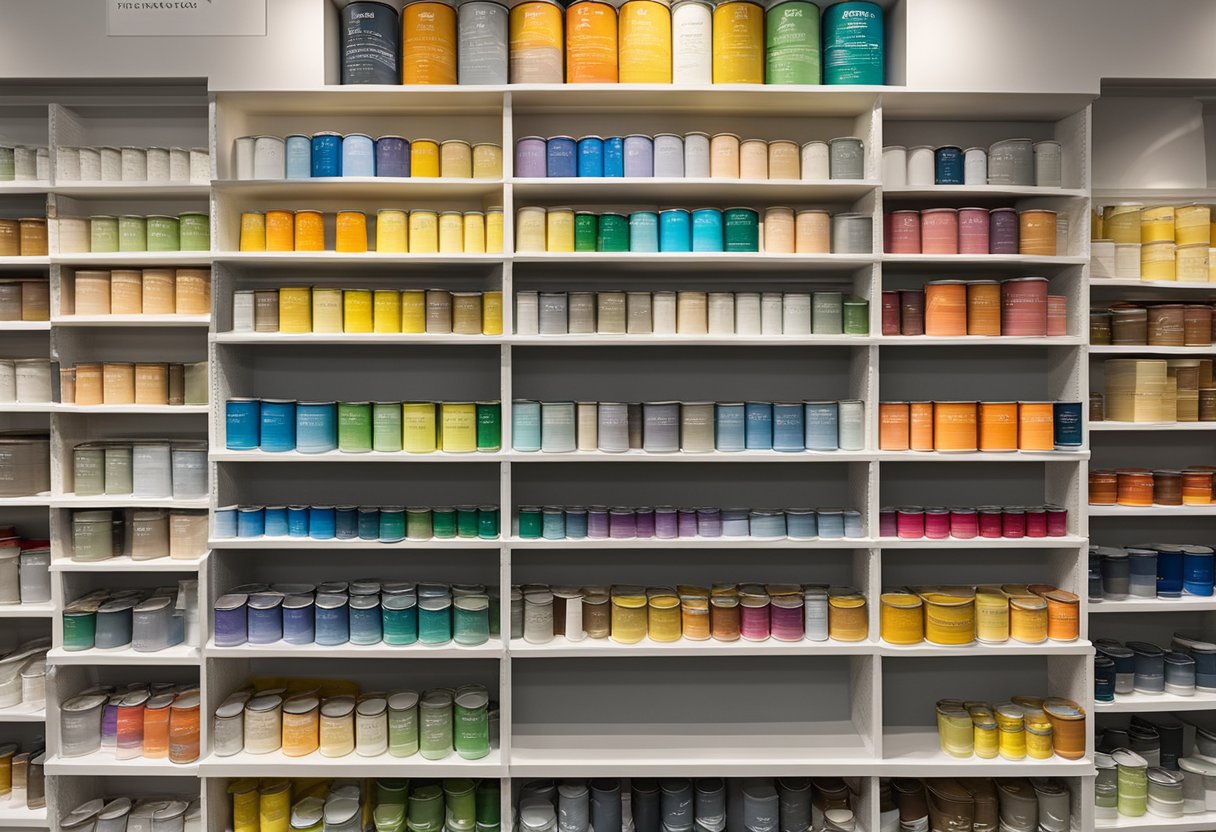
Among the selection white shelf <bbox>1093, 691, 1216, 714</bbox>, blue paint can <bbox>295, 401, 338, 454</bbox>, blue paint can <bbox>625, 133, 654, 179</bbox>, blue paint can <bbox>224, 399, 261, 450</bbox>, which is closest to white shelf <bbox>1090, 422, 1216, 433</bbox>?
white shelf <bbox>1093, 691, 1216, 714</bbox>

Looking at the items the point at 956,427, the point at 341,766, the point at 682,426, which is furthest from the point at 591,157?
the point at 341,766

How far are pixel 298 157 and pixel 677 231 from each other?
4.33 feet

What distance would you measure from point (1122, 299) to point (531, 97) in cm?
236

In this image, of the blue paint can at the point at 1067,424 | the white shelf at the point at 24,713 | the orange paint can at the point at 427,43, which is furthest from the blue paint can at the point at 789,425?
the white shelf at the point at 24,713

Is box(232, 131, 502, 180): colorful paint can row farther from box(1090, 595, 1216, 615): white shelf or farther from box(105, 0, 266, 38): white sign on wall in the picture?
box(1090, 595, 1216, 615): white shelf

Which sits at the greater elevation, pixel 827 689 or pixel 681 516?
pixel 681 516

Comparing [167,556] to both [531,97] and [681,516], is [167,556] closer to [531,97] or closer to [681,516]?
[681,516]

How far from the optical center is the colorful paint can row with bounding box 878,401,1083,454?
2.55m

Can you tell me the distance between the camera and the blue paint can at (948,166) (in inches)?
103

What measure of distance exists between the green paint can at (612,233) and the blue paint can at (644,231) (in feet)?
0.09

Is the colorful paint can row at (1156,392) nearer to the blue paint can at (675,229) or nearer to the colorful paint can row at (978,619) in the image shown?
the colorful paint can row at (978,619)

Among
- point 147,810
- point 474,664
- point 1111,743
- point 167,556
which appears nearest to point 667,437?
point 474,664

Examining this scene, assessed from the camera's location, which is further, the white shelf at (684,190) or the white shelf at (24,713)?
the white shelf at (24,713)

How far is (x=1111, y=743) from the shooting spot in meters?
2.79
